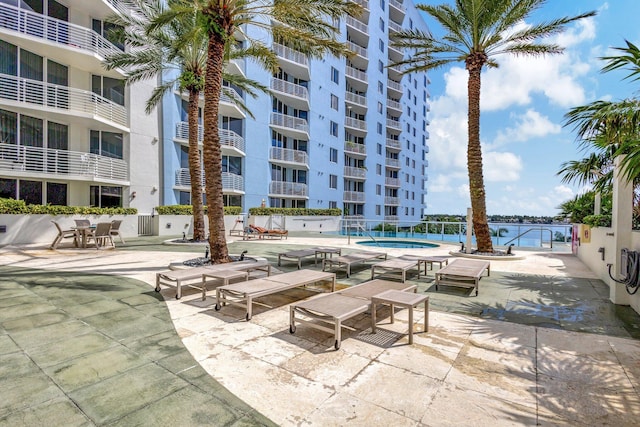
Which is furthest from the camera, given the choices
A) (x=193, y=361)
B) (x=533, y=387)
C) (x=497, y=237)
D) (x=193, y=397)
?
(x=497, y=237)

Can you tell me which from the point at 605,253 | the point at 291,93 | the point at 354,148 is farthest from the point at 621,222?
the point at 354,148

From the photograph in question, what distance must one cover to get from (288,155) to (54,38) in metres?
15.6

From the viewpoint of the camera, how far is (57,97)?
14.2 meters

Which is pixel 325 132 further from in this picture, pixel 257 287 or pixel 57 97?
pixel 257 287

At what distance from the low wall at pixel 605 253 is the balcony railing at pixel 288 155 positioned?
19.9 m

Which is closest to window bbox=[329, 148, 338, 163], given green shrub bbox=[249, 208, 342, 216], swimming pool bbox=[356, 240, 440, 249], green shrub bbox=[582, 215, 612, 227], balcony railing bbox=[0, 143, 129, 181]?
green shrub bbox=[249, 208, 342, 216]

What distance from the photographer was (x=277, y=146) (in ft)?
87.1

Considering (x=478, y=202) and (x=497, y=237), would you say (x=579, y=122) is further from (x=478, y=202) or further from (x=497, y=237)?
(x=497, y=237)

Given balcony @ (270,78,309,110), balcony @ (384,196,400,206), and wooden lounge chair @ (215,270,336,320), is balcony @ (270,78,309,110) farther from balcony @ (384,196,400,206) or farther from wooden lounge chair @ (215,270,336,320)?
wooden lounge chair @ (215,270,336,320)

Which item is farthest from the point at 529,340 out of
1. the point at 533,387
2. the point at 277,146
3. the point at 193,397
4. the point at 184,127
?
the point at 277,146

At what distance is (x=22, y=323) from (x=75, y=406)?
8.82 ft

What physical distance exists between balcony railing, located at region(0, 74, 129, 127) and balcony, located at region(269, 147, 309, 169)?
11.2m

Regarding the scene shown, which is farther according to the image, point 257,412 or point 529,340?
point 529,340

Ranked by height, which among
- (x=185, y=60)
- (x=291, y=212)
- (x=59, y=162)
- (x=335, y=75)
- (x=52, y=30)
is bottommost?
(x=291, y=212)
